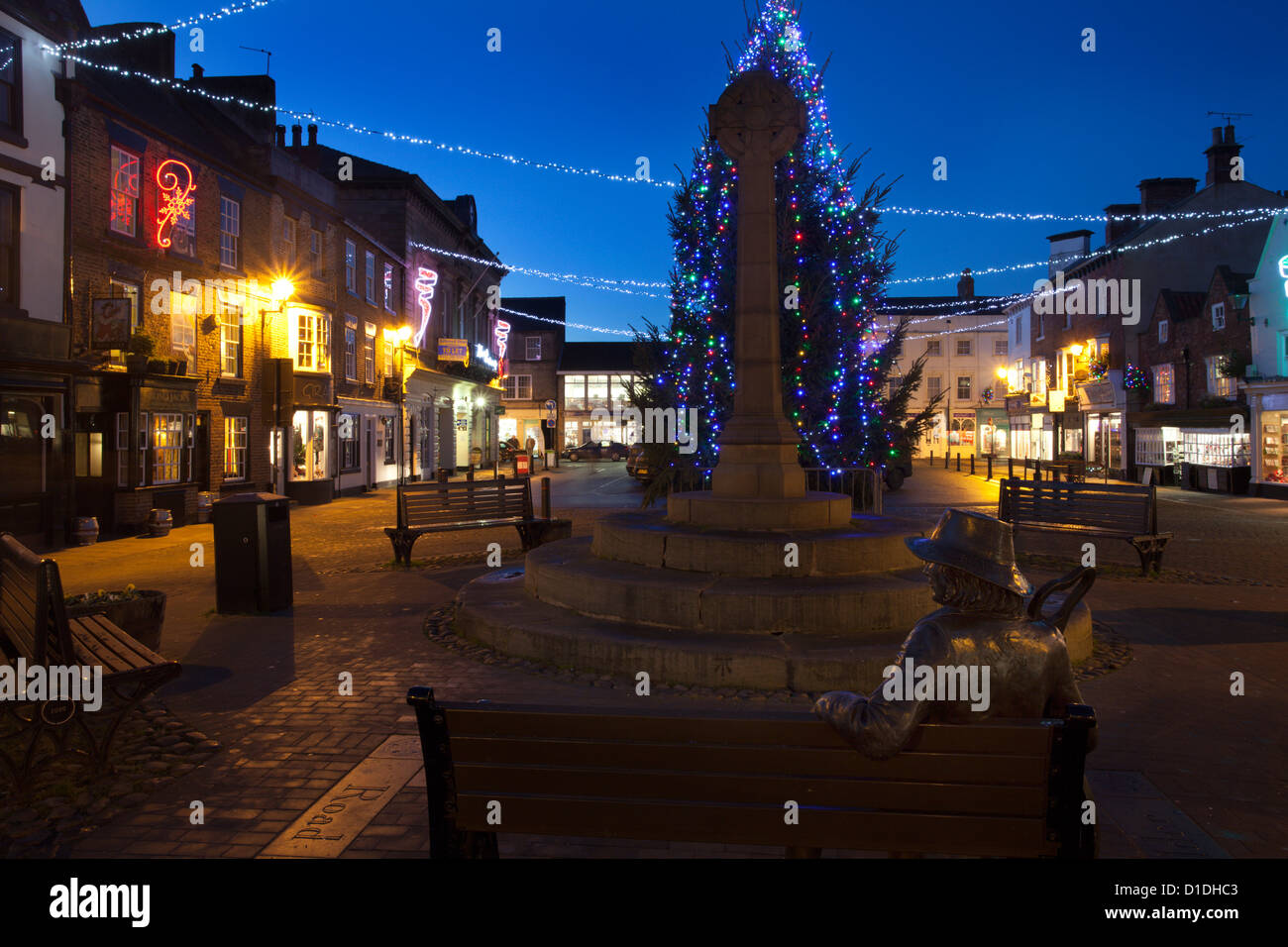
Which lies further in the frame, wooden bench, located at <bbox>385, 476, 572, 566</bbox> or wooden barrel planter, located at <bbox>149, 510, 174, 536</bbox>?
wooden barrel planter, located at <bbox>149, 510, 174, 536</bbox>

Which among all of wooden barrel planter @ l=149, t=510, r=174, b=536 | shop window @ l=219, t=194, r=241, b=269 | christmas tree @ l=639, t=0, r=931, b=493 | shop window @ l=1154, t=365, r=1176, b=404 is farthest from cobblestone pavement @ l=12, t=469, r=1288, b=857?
shop window @ l=1154, t=365, r=1176, b=404

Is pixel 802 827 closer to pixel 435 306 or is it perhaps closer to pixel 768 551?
pixel 768 551

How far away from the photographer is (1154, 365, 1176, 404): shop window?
103 feet

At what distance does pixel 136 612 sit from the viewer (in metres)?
6.31

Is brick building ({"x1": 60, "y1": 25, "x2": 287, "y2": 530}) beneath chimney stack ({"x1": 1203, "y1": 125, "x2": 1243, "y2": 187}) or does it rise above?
beneath

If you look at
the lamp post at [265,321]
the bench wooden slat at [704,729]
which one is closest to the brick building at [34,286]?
the lamp post at [265,321]

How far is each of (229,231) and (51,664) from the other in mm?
18493

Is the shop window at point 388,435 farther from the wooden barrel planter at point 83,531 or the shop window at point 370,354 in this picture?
the wooden barrel planter at point 83,531

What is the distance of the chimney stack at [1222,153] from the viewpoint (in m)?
32.4

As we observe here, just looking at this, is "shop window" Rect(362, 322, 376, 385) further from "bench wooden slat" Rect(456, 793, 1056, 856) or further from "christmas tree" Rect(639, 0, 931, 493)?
"bench wooden slat" Rect(456, 793, 1056, 856)

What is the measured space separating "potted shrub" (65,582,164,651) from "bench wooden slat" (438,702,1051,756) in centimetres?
482

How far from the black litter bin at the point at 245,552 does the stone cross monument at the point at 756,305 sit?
14.0 ft

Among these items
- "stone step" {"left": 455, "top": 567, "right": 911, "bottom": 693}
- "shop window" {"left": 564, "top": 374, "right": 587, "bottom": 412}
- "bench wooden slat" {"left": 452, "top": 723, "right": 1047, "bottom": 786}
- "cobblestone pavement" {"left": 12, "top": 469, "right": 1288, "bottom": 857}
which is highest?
"shop window" {"left": 564, "top": 374, "right": 587, "bottom": 412}
